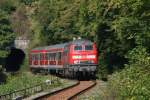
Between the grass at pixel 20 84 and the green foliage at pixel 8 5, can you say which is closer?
the grass at pixel 20 84

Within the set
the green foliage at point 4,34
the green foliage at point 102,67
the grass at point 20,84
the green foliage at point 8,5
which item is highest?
the green foliage at point 8,5

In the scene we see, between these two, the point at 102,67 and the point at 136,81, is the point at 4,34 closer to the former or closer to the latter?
the point at 102,67

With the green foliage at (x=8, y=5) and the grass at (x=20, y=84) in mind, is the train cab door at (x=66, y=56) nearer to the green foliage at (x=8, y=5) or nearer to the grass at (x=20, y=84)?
the grass at (x=20, y=84)

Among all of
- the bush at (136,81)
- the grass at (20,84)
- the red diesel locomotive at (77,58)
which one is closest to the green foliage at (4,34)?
the red diesel locomotive at (77,58)

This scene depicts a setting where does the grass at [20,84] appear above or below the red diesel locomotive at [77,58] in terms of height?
below

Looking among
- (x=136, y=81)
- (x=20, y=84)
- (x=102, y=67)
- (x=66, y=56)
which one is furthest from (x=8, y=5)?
(x=136, y=81)

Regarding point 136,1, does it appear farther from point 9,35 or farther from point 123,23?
point 9,35

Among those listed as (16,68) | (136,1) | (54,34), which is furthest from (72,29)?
(136,1)

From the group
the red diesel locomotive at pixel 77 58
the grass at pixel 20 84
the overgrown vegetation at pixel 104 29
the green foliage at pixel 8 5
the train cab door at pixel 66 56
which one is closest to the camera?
the overgrown vegetation at pixel 104 29

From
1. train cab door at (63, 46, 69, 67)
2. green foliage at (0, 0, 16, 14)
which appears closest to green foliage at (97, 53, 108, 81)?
train cab door at (63, 46, 69, 67)

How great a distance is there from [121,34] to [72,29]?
23.3 metres

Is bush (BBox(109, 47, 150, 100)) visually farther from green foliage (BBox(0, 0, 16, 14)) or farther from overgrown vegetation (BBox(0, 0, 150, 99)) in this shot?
green foliage (BBox(0, 0, 16, 14))

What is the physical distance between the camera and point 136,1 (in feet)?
76.7

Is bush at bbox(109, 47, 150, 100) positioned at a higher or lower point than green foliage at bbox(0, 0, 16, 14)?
lower
